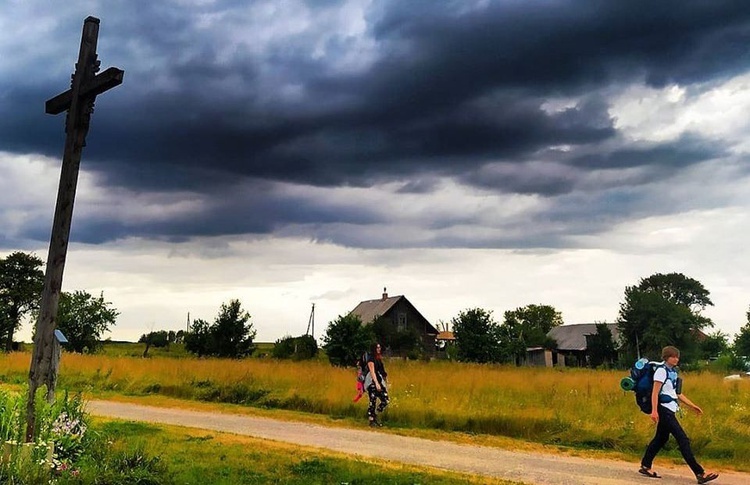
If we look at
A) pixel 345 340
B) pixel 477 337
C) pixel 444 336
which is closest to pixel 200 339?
pixel 345 340

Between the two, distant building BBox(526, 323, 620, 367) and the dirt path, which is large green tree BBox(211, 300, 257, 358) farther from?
distant building BBox(526, 323, 620, 367)

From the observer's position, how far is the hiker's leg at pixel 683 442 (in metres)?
8.40

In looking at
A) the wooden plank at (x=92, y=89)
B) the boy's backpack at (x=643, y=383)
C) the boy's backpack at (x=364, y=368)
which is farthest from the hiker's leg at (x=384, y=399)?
the wooden plank at (x=92, y=89)

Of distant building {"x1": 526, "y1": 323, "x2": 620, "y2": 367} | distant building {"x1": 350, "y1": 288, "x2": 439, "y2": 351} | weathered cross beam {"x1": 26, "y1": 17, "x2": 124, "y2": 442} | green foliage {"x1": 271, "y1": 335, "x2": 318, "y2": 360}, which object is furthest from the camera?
distant building {"x1": 526, "y1": 323, "x2": 620, "y2": 367}

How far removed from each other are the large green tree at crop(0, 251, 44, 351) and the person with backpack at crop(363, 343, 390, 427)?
53.7 meters

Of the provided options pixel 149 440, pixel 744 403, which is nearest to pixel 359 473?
pixel 149 440

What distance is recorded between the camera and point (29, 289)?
57.9m

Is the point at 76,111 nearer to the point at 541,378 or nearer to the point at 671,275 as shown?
the point at 541,378

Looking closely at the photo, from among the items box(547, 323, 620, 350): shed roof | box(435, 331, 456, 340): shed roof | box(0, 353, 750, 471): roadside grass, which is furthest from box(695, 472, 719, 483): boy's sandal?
box(547, 323, 620, 350): shed roof

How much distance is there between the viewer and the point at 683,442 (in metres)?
8.50

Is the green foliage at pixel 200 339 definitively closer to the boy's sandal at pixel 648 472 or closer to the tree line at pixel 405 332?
the tree line at pixel 405 332

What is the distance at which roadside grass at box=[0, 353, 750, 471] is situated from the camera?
455 inches

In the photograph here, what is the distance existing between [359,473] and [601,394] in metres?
10.7

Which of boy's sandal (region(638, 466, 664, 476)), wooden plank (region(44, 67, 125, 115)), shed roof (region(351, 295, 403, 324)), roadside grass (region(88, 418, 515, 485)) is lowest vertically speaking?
boy's sandal (region(638, 466, 664, 476))
